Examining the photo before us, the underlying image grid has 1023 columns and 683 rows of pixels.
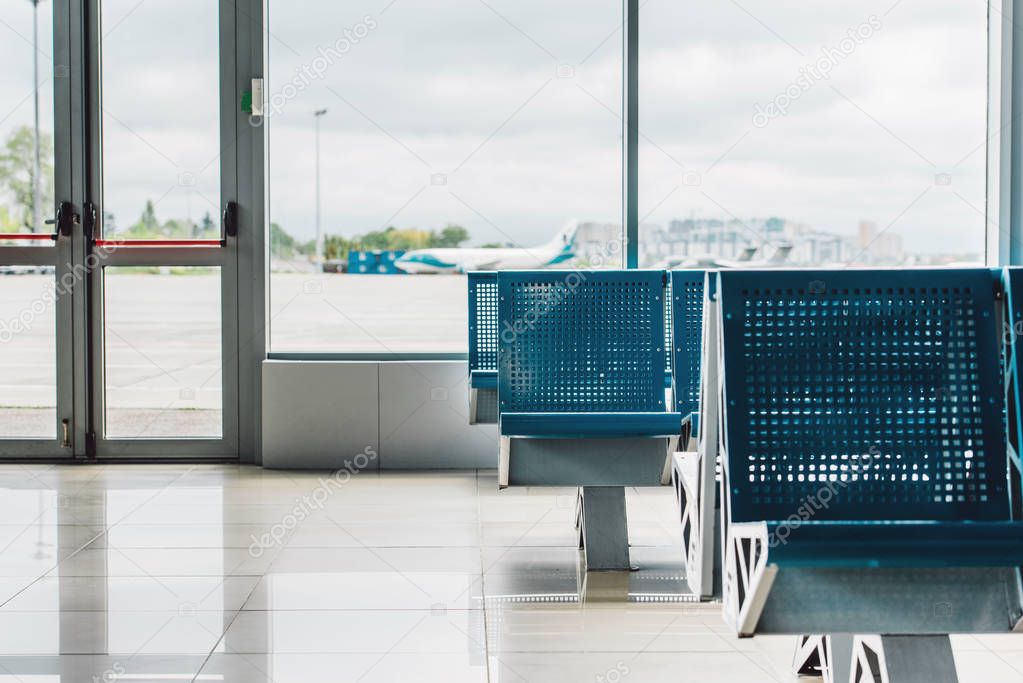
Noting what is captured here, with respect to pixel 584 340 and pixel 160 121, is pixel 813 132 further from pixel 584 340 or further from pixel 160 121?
pixel 160 121

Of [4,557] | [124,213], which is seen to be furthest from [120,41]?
[4,557]

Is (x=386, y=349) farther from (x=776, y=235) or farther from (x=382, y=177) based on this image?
(x=776, y=235)

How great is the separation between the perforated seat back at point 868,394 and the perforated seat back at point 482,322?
299 centimetres

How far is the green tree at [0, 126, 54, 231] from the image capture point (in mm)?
5535

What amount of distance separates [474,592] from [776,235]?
3.07 metres

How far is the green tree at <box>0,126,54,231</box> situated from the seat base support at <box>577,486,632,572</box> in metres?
3.45

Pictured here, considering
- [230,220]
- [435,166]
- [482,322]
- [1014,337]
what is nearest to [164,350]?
[230,220]

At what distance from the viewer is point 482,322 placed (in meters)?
4.83

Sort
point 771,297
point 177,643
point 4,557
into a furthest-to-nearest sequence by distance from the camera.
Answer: point 4,557 → point 177,643 → point 771,297

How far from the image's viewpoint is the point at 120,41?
5.54m

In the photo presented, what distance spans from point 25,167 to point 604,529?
145 inches

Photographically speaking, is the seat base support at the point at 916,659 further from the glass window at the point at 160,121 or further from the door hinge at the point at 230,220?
the glass window at the point at 160,121

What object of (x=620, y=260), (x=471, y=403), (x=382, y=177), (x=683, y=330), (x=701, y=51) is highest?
(x=701, y=51)

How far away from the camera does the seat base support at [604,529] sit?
3512 mm
